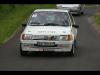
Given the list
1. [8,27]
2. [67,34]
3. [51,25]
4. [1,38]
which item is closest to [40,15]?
[51,25]

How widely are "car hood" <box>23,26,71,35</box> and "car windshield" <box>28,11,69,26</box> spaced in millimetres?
345

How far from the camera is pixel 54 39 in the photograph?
1363cm

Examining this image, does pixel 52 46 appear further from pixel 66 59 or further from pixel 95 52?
pixel 95 52

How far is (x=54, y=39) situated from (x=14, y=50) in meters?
2.47

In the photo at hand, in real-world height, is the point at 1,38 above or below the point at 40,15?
below

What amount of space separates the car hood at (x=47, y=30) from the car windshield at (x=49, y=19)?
345mm

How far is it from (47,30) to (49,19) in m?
1.10

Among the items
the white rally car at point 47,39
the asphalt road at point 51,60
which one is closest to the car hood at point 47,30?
the white rally car at point 47,39

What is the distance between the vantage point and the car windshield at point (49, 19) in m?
14.8

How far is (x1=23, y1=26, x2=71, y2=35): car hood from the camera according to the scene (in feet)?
45.2

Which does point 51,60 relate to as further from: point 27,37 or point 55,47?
point 27,37

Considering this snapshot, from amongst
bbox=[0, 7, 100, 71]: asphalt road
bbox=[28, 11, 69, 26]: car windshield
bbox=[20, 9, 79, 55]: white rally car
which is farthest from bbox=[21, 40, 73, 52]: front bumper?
bbox=[28, 11, 69, 26]: car windshield

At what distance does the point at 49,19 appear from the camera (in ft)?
49.1

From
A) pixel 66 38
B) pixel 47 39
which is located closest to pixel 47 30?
pixel 47 39
